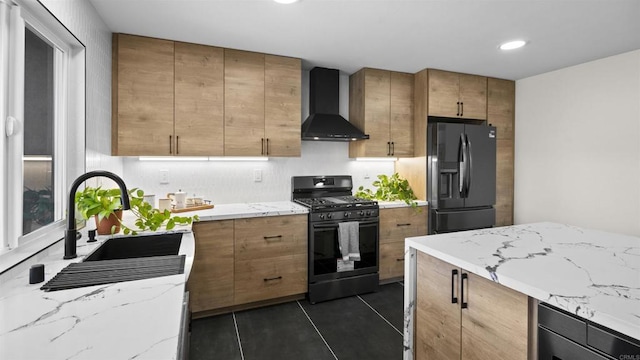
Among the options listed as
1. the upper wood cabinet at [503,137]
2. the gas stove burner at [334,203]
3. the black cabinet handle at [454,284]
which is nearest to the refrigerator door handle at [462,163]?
the upper wood cabinet at [503,137]

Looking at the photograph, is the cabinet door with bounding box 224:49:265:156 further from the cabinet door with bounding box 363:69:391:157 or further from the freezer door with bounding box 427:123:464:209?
the freezer door with bounding box 427:123:464:209

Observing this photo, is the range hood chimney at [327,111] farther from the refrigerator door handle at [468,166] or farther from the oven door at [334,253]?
the refrigerator door handle at [468,166]

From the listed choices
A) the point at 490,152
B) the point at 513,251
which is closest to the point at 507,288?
the point at 513,251

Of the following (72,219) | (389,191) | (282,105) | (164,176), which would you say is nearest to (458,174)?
(389,191)

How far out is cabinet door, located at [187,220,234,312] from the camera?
2.46m

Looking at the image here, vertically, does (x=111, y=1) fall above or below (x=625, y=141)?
A: above

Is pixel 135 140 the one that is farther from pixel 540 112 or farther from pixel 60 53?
pixel 540 112

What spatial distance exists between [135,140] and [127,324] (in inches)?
84.0

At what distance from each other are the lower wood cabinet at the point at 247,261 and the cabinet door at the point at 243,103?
71 centimetres

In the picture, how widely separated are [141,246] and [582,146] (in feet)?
13.5

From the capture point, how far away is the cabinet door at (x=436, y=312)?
136 cm

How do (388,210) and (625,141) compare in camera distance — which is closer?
(625,141)

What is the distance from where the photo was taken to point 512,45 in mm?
2686

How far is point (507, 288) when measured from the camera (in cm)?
113
